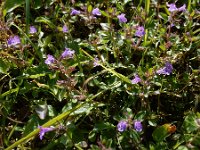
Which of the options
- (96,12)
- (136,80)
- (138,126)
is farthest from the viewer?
(96,12)

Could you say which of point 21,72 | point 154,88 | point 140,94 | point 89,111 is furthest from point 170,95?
point 21,72

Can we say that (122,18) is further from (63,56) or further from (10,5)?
(10,5)

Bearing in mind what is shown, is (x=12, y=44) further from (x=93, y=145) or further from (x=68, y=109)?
(x=93, y=145)

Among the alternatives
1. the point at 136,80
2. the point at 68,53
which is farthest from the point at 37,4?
the point at 136,80

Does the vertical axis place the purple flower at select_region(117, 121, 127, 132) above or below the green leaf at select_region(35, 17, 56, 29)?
below

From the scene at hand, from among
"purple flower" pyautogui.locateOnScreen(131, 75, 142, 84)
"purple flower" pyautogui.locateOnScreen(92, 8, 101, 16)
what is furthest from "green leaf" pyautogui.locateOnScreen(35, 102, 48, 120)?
"purple flower" pyautogui.locateOnScreen(92, 8, 101, 16)

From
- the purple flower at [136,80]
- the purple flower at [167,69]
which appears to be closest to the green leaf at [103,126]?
the purple flower at [136,80]

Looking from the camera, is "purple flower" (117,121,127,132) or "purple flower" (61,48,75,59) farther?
"purple flower" (61,48,75,59)

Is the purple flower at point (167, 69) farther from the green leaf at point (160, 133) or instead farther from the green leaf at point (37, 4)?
the green leaf at point (37, 4)

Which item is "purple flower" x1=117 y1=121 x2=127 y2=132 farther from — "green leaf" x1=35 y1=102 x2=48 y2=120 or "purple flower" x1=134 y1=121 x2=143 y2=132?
"green leaf" x1=35 y1=102 x2=48 y2=120
